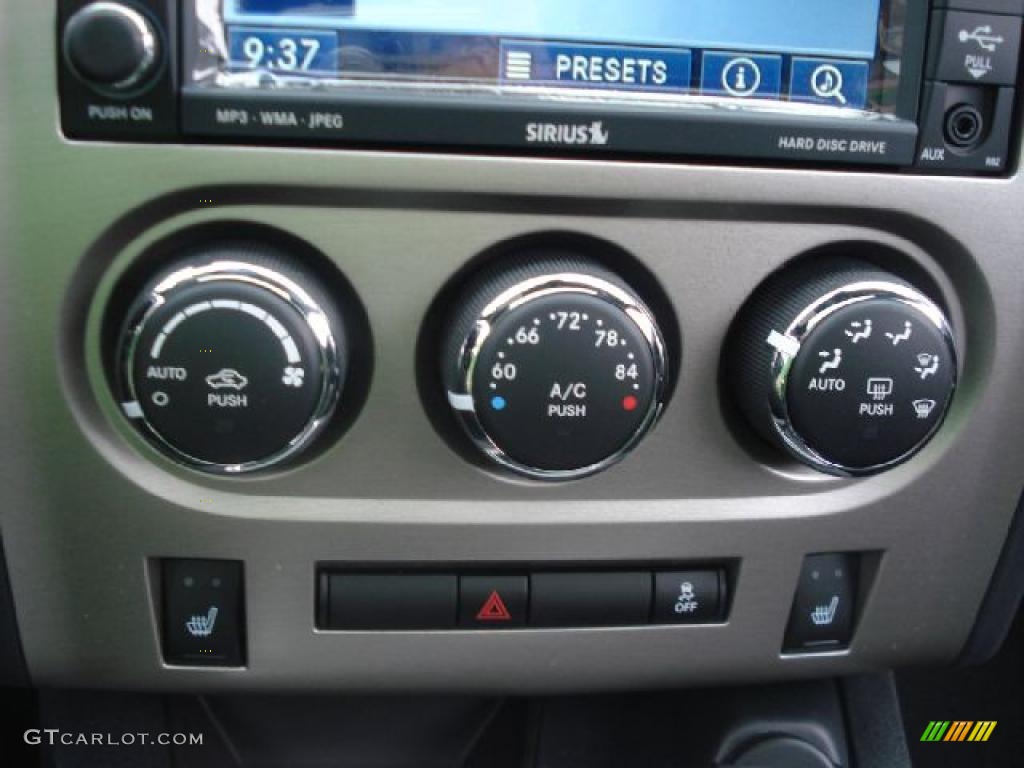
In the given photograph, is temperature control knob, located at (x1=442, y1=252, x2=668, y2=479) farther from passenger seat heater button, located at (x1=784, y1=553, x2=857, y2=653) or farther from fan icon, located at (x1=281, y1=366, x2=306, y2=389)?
passenger seat heater button, located at (x1=784, y1=553, x2=857, y2=653)

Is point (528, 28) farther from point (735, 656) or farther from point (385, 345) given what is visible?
point (735, 656)

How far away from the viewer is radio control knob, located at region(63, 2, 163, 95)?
545 mm

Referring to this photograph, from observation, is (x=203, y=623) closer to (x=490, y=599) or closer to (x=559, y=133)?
(x=490, y=599)

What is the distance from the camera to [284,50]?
0.57 metres

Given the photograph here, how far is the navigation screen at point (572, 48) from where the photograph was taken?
57 centimetres

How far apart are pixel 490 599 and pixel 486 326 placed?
0.19 m

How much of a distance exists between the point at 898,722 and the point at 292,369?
657mm

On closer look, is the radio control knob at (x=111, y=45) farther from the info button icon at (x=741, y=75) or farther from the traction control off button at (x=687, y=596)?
the traction control off button at (x=687, y=596)

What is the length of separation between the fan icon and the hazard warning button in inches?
7.2

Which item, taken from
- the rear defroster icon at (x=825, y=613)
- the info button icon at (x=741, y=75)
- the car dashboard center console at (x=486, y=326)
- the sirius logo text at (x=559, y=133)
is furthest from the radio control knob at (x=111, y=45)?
the rear defroster icon at (x=825, y=613)
